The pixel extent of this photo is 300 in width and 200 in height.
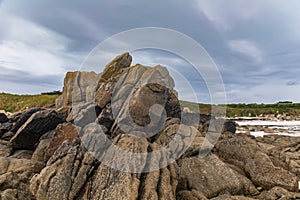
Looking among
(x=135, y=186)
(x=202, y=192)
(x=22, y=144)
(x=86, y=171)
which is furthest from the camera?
(x=22, y=144)

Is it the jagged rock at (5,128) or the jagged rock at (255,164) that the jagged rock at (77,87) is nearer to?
the jagged rock at (5,128)

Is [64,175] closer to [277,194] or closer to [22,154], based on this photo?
[22,154]

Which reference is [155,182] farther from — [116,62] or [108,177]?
[116,62]

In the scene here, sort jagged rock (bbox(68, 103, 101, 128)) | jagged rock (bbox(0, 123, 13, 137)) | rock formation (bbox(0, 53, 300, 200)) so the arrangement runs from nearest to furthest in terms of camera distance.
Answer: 1. rock formation (bbox(0, 53, 300, 200))
2. jagged rock (bbox(68, 103, 101, 128))
3. jagged rock (bbox(0, 123, 13, 137))

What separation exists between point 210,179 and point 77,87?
19.3 meters

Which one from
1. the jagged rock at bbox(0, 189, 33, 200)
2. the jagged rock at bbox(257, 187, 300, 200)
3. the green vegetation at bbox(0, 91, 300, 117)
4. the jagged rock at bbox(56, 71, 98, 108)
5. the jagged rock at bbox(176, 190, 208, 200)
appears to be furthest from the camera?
the green vegetation at bbox(0, 91, 300, 117)

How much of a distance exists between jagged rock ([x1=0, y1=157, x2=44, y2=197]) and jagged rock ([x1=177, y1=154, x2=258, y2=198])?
23.0ft

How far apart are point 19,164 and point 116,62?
15344 mm

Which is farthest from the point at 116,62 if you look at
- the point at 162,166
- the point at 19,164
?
the point at 162,166

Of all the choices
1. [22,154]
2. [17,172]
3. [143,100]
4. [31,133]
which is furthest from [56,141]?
[143,100]

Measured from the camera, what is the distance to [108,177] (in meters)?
11.9

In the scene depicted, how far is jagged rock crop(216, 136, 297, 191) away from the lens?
49.6ft

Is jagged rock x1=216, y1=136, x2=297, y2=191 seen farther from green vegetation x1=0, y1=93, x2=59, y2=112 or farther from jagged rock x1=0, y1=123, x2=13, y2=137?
green vegetation x1=0, y1=93, x2=59, y2=112

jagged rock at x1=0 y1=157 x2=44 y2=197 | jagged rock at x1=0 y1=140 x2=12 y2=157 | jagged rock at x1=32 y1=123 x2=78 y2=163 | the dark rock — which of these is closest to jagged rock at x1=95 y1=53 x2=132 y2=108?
the dark rock
